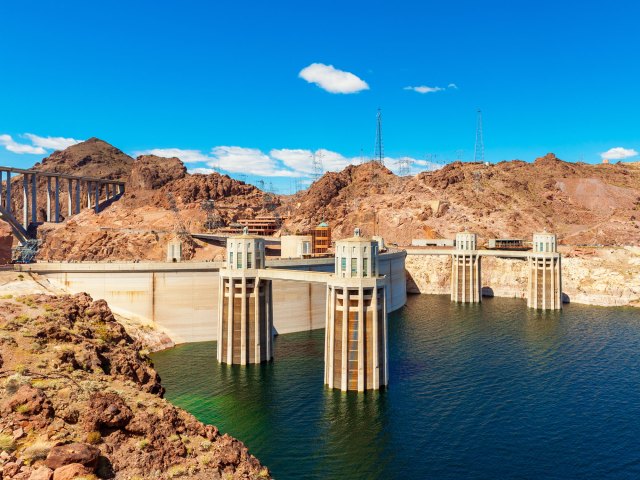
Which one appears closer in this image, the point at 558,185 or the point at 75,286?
the point at 75,286

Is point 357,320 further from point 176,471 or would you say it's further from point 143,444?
point 176,471

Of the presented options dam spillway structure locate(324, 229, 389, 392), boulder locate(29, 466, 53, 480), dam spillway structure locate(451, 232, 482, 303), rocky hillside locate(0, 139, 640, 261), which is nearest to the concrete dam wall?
dam spillway structure locate(324, 229, 389, 392)

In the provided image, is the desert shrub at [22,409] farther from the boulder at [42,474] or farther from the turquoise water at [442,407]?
the turquoise water at [442,407]

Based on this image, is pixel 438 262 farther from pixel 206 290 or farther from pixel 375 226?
pixel 206 290

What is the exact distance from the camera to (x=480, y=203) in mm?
166500

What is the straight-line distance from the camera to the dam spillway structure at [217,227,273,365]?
2379 inches

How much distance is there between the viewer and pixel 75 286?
7381cm

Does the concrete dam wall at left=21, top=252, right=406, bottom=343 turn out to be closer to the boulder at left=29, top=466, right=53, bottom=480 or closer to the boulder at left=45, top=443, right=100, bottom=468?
A: the boulder at left=45, top=443, right=100, bottom=468

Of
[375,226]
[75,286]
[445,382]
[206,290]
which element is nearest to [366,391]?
[445,382]

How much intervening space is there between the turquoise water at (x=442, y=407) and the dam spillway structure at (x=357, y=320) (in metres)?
2.06

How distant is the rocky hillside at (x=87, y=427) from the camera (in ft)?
61.0

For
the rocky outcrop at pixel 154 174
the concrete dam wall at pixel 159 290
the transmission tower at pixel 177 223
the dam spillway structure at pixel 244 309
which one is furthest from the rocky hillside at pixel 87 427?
the rocky outcrop at pixel 154 174

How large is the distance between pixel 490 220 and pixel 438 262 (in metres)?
41.1

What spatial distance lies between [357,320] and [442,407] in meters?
12.0
